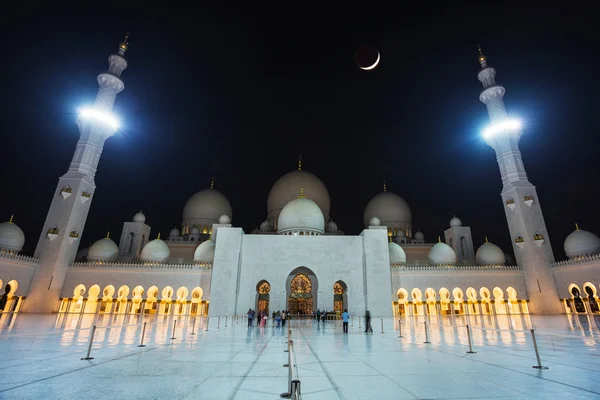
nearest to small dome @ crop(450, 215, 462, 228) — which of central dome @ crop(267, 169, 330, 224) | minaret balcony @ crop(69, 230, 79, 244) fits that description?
central dome @ crop(267, 169, 330, 224)

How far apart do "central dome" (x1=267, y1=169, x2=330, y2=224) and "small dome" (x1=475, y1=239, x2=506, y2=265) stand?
54.2ft

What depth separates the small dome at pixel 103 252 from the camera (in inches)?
1134

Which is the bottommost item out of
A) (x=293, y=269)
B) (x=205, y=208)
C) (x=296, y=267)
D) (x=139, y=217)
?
(x=293, y=269)

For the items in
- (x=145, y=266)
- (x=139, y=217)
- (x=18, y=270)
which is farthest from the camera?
(x=139, y=217)

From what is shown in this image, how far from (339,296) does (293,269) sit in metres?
4.70

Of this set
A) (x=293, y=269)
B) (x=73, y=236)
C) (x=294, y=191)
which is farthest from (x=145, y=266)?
(x=294, y=191)

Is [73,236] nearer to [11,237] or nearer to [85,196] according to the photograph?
[85,196]

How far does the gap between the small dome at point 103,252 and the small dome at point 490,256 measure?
37.0 m

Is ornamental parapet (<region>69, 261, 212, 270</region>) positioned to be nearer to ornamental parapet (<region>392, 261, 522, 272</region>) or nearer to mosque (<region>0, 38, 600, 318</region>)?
mosque (<region>0, 38, 600, 318</region>)

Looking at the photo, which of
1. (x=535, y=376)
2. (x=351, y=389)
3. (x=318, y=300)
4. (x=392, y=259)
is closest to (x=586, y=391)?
(x=535, y=376)

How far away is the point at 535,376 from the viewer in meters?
4.07

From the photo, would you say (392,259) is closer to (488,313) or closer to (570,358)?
(488,313)

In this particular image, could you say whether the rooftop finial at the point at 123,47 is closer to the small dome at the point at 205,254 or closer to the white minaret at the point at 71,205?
the white minaret at the point at 71,205

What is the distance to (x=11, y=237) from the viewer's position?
2498 centimetres
